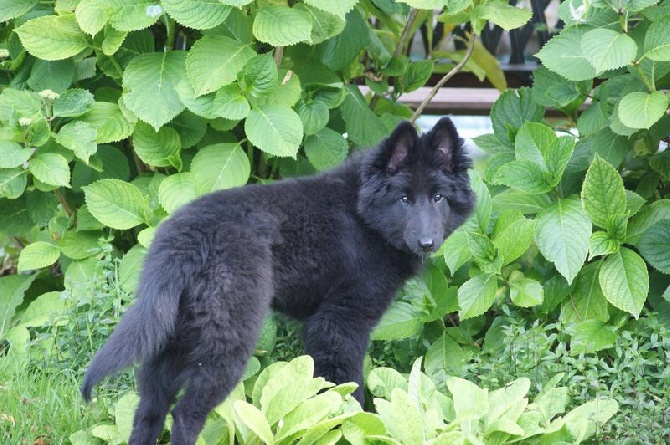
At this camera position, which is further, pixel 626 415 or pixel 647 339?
pixel 647 339

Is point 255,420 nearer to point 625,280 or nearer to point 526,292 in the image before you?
point 526,292

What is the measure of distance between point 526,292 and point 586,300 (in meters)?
0.38

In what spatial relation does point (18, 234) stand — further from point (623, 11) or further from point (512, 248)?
point (623, 11)

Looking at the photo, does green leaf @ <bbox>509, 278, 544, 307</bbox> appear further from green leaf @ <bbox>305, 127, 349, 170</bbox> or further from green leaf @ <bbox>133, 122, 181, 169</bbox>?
green leaf @ <bbox>133, 122, 181, 169</bbox>

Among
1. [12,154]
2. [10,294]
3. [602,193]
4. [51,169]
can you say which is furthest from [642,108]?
[10,294]

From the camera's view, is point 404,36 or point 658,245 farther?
point 404,36

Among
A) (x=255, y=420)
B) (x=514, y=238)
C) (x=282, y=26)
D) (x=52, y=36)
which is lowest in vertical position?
(x=514, y=238)

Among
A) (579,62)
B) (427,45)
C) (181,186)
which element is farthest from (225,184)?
(427,45)

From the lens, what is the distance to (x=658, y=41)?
4824 millimetres

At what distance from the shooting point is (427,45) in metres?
7.61

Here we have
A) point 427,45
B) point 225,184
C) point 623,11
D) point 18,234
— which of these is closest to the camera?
point 623,11

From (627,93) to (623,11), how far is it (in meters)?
0.48

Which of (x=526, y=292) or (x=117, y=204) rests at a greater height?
(x=117, y=204)

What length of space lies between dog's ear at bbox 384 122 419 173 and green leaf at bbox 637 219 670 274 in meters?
1.41
